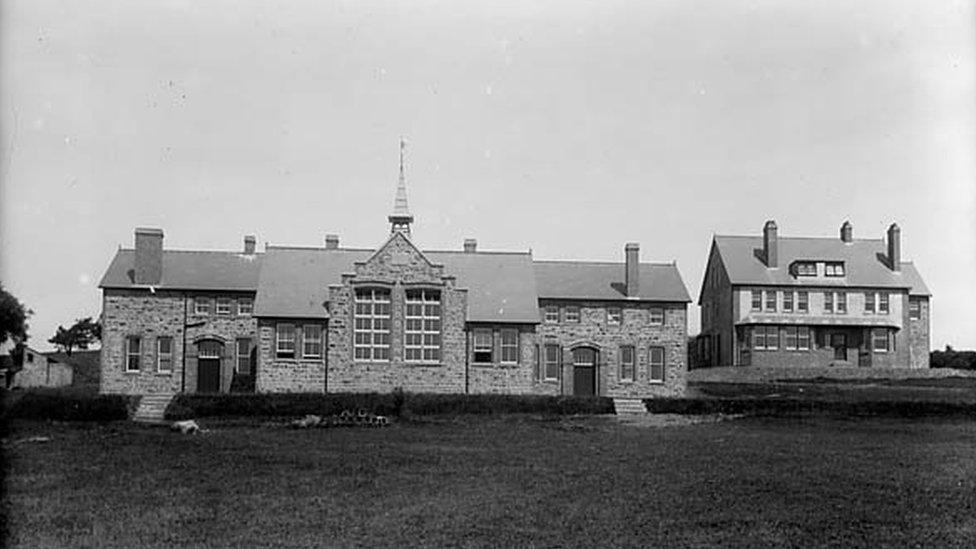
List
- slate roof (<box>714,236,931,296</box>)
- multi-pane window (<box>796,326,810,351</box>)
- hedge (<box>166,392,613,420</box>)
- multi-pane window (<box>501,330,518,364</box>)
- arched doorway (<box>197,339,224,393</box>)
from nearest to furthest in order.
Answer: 1. hedge (<box>166,392,613,420</box>)
2. multi-pane window (<box>501,330,518,364</box>)
3. arched doorway (<box>197,339,224,393</box>)
4. multi-pane window (<box>796,326,810,351</box>)
5. slate roof (<box>714,236,931,296</box>)

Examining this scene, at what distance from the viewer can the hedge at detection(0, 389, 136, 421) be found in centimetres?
3738

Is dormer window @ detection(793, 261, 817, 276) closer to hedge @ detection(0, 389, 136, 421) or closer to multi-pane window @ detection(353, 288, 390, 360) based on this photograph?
multi-pane window @ detection(353, 288, 390, 360)

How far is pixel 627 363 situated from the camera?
5306 cm

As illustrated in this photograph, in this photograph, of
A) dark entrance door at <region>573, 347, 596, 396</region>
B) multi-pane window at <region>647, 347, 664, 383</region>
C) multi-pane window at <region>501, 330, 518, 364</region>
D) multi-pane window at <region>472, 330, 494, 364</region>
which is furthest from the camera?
dark entrance door at <region>573, 347, 596, 396</region>

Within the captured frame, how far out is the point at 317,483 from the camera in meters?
20.7

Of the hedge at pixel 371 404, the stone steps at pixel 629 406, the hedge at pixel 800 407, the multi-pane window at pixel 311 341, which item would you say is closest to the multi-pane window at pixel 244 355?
the multi-pane window at pixel 311 341

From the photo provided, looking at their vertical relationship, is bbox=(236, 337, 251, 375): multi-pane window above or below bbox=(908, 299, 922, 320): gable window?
below

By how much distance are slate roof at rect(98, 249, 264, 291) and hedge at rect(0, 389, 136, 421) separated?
1363 centimetres

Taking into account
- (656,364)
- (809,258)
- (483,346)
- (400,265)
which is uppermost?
(809,258)

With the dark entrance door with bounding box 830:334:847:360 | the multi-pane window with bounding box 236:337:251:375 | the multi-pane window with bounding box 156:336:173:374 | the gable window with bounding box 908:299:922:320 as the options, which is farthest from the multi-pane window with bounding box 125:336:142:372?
the gable window with bounding box 908:299:922:320

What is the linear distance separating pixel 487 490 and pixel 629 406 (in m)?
25.6

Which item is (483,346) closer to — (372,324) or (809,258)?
(372,324)

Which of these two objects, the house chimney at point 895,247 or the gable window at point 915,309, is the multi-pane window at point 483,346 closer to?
the house chimney at point 895,247

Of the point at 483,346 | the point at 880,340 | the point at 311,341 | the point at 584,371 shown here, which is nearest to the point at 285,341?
the point at 311,341
